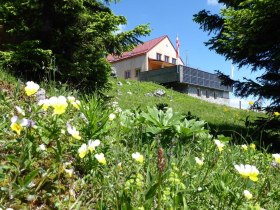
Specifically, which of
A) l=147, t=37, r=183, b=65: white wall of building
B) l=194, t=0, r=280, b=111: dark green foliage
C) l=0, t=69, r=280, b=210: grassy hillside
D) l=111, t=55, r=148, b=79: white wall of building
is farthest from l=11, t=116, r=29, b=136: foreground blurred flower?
l=147, t=37, r=183, b=65: white wall of building

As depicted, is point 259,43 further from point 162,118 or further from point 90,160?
point 90,160

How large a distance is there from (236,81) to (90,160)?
8615 millimetres

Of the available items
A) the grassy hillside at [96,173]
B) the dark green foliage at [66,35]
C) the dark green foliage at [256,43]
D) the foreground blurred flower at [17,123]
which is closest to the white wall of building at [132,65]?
the dark green foliage at [256,43]

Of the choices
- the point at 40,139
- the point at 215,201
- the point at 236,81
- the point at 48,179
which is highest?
the point at 236,81

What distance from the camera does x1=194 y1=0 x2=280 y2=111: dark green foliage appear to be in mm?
7828

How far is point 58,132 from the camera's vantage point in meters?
2.53

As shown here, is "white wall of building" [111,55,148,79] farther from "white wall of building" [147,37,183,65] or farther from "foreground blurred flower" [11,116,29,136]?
"foreground blurred flower" [11,116,29,136]

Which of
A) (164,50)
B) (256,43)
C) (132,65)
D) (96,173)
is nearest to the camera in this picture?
(96,173)

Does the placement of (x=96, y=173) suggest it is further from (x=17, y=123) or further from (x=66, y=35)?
(x=66, y=35)

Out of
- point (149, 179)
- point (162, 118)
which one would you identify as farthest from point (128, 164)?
point (162, 118)

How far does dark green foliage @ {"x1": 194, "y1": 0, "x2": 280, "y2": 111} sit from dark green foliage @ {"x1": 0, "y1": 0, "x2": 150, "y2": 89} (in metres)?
2.31

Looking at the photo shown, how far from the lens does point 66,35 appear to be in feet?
29.6

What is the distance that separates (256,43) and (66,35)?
179 inches

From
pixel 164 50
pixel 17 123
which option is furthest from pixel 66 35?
pixel 164 50
